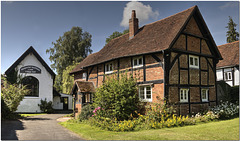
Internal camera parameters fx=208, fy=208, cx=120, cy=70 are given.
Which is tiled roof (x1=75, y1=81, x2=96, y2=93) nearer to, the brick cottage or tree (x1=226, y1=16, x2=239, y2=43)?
the brick cottage

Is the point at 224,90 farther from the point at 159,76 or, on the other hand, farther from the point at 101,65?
the point at 101,65

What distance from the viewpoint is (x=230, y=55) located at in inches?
931

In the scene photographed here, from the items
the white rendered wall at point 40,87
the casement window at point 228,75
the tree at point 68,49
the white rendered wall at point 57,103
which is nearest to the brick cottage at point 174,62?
the casement window at point 228,75

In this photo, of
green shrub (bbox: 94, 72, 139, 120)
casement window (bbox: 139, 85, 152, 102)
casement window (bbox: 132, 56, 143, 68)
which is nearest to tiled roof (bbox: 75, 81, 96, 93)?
green shrub (bbox: 94, 72, 139, 120)

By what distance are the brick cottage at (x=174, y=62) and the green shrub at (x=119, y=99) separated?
100cm

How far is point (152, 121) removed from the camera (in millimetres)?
12086

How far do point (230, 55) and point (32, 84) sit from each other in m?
23.0

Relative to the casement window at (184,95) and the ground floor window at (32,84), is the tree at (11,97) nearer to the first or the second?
the ground floor window at (32,84)

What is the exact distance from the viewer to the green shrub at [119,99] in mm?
13266

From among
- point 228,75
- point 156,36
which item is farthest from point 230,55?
point 156,36

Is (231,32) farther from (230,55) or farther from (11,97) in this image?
(11,97)

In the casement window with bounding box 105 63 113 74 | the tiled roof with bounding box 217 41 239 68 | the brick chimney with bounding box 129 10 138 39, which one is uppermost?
the brick chimney with bounding box 129 10 138 39

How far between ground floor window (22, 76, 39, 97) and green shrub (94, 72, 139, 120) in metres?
12.9

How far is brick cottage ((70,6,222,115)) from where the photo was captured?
1365 cm
